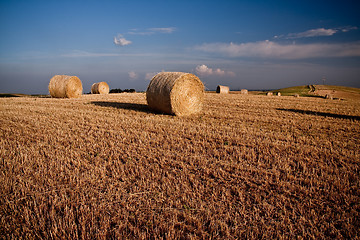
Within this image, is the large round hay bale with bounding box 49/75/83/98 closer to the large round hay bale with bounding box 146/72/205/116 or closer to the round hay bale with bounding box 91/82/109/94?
the round hay bale with bounding box 91/82/109/94

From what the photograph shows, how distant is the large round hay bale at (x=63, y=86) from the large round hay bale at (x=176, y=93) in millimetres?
11771

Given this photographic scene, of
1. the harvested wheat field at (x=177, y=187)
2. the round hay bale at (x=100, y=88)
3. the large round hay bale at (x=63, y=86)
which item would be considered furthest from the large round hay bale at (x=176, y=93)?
the round hay bale at (x=100, y=88)

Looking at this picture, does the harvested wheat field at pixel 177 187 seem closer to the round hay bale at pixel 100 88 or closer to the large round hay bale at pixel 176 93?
the large round hay bale at pixel 176 93

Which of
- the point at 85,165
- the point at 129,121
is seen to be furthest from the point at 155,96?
the point at 85,165

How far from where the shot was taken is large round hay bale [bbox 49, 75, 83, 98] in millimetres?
18641

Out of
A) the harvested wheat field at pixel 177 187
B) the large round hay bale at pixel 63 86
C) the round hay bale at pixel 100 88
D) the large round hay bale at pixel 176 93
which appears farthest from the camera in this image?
the round hay bale at pixel 100 88

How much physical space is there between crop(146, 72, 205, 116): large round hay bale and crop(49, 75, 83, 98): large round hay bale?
463 inches

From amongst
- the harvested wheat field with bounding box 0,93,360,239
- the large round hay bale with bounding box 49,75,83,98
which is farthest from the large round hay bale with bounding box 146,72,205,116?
the large round hay bale with bounding box 49,75,83,98

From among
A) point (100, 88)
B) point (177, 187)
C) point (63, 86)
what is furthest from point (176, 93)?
point (100, 88)

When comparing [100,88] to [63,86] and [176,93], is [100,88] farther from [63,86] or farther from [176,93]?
[176,93]

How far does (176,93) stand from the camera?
970 centimetres

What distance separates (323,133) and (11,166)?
8.54 m

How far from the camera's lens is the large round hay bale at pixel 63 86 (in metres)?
18.6

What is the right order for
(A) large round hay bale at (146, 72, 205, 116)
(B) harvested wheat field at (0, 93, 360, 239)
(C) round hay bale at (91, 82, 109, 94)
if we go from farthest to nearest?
1. (C) round hay bale at (91, 82, 109, 94)
2. (A) large round hay bale at (146, 72, 205, 116)
3. (B) harvested wheat field at (0, 93, 360, 239)
